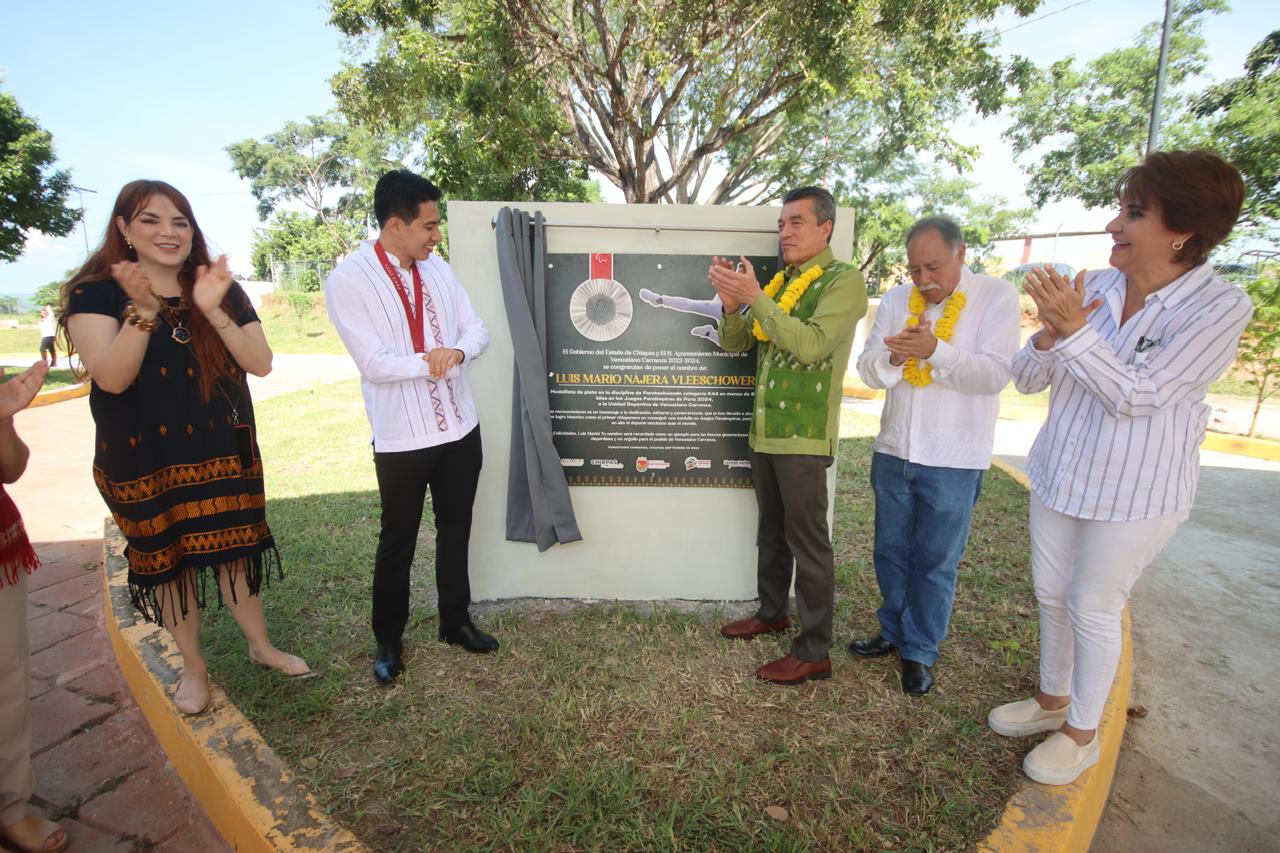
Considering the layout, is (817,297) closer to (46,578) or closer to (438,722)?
(438,722)

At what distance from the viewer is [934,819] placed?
2.17 meters

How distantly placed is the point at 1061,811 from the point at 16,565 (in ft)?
11.1

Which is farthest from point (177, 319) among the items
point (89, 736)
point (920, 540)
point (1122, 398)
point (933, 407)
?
point (1122, 398)

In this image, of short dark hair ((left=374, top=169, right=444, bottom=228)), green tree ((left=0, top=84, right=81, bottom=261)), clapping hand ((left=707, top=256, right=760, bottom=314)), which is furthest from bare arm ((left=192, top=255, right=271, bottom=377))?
green tree ((left=0, top=84, right=81, bottom=261))

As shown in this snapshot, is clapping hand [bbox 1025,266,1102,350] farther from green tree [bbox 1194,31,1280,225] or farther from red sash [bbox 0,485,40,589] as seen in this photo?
green tree [bbox 1194,31,1280,225]

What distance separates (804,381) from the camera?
2791mm

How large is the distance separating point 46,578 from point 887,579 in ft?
16.6

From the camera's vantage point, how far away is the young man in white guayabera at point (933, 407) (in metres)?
2.64

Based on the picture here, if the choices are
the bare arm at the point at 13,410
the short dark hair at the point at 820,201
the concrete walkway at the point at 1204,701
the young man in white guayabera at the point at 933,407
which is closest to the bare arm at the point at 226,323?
the bare arm at the point at 13,410

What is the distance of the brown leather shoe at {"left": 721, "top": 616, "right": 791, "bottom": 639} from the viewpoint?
11.0ft

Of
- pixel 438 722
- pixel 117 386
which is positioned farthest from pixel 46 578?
pixel 438 722

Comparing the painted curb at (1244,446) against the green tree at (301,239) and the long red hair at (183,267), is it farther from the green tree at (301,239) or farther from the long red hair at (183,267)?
the green tree at (301,239)

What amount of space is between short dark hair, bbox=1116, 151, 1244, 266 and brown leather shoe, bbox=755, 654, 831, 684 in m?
2.00

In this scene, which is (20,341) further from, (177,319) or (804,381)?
(804,381)
